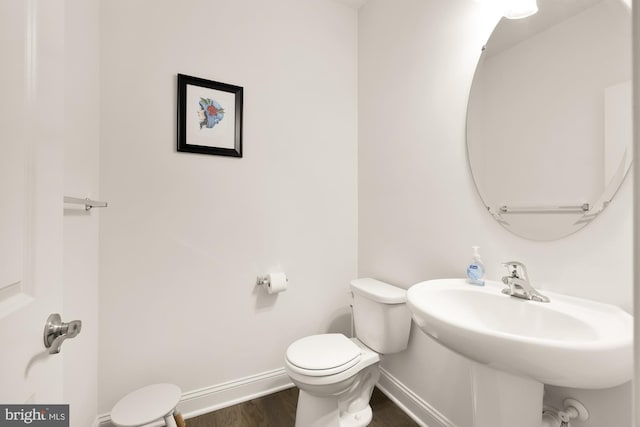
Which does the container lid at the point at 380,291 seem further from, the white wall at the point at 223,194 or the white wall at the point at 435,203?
the white wall at the point at 223,194

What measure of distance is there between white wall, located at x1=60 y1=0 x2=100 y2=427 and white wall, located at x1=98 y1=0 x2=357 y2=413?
79 mm

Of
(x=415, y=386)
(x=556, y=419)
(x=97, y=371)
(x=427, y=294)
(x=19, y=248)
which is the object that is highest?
(x=19, y=248)

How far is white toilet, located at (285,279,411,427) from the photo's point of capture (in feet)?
4.05

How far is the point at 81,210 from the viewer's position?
108cm

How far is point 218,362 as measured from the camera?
161 centimetres

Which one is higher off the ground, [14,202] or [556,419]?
[14,202]

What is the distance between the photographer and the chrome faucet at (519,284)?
0.95 metres

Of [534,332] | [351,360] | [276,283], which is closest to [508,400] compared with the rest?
[534,332]

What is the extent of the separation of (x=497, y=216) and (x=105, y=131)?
6.08 ft

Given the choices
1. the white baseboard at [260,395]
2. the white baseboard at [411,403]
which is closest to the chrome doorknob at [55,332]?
the white baseboard at [260,395]

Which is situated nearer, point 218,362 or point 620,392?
point 620,392

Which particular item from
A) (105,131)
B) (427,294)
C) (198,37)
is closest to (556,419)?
(427,294)

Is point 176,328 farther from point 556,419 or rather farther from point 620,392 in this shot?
point 620,392

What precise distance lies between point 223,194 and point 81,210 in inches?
26.0
